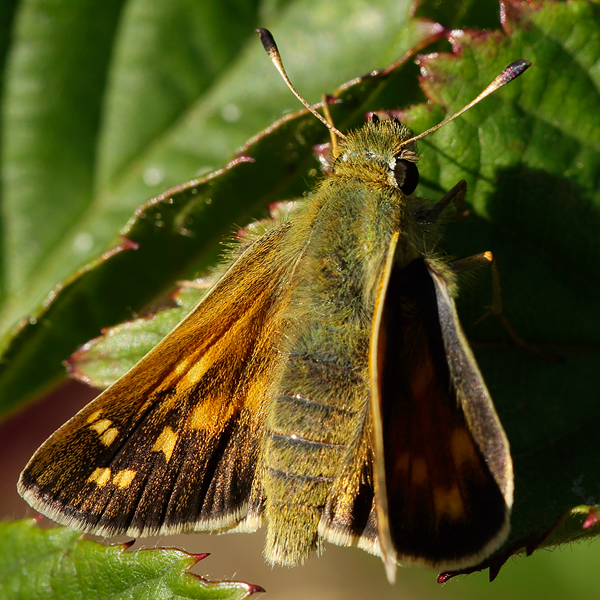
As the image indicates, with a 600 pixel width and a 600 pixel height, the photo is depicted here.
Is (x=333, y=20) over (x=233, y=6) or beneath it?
beneath

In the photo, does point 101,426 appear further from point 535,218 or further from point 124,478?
point 535,218

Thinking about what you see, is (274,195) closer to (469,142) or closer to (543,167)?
(469,142)

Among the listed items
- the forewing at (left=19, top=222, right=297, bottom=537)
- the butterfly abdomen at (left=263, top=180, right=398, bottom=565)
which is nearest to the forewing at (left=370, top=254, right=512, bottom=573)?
Answer: the butterfly abdomen at (left=263, top=180, right=398, bottom=565)

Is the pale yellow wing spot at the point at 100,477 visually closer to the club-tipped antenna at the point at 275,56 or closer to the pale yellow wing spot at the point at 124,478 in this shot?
the pale yellow wing spot at the point at 124,478

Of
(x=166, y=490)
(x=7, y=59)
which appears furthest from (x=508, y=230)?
(x=7, y=59)

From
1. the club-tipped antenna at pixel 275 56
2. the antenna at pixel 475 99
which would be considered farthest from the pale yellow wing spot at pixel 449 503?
the club-tipped antenna at pixel 275 56

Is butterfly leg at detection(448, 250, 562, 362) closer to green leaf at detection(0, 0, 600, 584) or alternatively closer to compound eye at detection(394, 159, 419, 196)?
green leaf at detection(0, 0, 600, 584)
